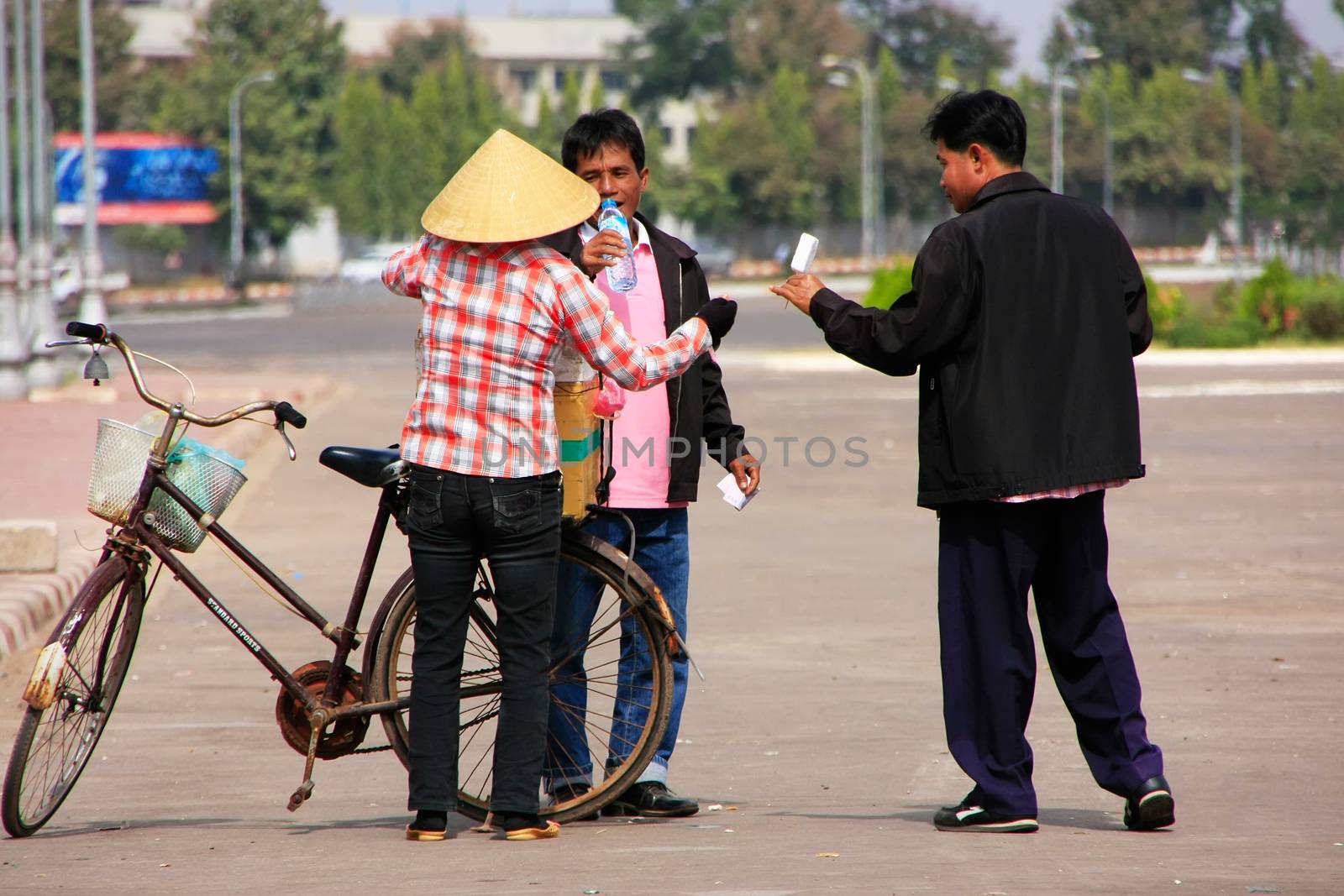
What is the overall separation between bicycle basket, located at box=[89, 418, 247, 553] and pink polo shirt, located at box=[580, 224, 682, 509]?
0.98 m

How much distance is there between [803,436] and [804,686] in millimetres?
10138

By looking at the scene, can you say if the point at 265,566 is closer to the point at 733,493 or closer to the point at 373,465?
the point at 373,465

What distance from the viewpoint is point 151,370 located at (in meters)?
25.2

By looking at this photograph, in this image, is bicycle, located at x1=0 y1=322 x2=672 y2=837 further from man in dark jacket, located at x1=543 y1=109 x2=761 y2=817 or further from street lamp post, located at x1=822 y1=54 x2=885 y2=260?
street lamp post, located at x1=822 y1=54 x2=885 y2=260

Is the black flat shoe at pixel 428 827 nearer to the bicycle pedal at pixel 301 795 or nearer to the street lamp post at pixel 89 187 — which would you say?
the bicycle pedal at pixel 301 795

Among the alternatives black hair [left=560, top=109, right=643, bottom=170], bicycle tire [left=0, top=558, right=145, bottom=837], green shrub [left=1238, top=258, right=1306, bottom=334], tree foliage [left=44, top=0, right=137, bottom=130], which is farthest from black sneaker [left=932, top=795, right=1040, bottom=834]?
tree foliage [left=44, top=0, right=137, bottom=130]

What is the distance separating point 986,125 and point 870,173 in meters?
72.0

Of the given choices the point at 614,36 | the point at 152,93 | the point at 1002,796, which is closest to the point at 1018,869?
the point at 1002,796

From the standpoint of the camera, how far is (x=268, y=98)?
2682 inches

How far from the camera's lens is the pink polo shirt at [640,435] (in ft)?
17.0

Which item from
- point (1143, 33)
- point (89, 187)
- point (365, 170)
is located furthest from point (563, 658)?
point (1143, 33)

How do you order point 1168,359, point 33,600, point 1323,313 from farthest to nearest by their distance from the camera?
1. point 1323,313
2. point 1168,359
3. point 33,600

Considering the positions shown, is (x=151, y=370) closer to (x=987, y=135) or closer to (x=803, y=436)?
(x=803, y=436)

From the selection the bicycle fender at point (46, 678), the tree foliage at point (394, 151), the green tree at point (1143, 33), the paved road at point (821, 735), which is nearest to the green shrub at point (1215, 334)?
the paved road at point (821, 735)
